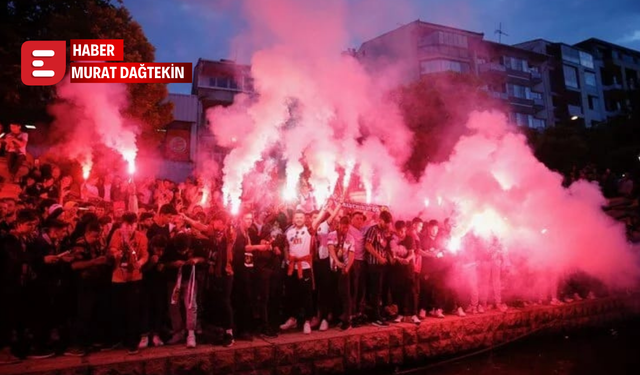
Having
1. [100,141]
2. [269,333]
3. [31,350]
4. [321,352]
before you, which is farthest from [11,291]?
[100,141]

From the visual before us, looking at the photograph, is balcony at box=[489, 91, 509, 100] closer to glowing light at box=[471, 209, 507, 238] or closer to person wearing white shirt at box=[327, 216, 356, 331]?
glowing light at box=[471, 209, 507, 238]

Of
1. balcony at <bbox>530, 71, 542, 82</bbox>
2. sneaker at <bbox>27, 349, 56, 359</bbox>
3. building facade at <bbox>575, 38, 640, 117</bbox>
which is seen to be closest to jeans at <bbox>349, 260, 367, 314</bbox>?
sneaker at <bbox>27, 349, 56, 359</bbox>

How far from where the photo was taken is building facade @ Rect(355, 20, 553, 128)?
34594 millimetres

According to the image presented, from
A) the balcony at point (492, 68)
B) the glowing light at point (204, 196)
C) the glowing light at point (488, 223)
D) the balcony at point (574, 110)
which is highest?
the balcony at point (492, 68)

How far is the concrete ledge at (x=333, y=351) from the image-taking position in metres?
5.26

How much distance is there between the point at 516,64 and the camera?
1594 inches

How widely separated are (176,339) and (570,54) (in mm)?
49234

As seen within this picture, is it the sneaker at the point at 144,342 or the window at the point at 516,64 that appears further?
the window at the point at 516,64

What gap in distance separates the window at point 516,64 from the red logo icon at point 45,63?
37.4 meters

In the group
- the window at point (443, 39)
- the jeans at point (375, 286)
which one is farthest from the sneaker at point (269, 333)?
the window at point (443, 39)

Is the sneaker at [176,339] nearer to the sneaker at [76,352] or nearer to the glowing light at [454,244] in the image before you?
the sneaker at [76,352]

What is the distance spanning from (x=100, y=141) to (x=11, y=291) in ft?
23.9

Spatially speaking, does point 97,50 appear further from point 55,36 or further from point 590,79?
point 590,79

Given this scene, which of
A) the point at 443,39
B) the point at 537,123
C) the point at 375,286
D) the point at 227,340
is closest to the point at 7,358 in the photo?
the point at 227,340
